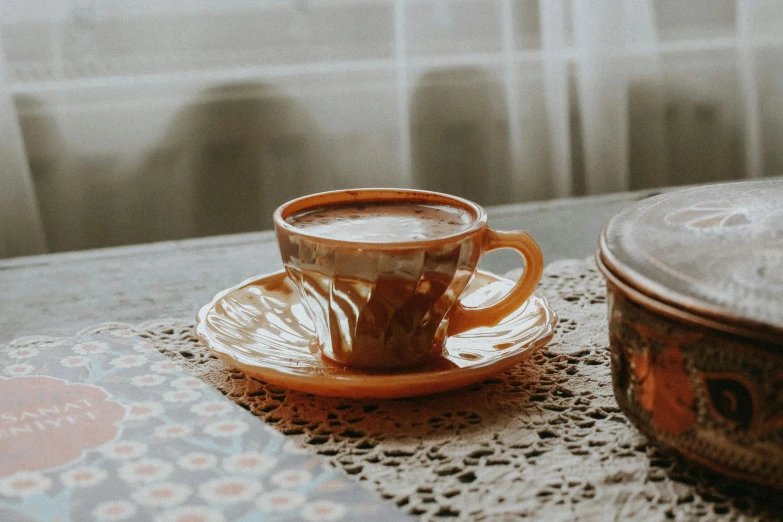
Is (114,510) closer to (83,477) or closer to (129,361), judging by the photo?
(83,477)

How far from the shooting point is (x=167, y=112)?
54.3 inches

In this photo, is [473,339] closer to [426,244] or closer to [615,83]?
[426,244]

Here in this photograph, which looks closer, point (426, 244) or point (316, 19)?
point (426, 244)

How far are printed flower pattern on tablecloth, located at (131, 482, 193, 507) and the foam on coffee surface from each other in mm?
145

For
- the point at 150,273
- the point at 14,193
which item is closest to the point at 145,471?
the point at 150,273

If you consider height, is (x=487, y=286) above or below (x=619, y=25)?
below

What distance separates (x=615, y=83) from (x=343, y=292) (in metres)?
1.18

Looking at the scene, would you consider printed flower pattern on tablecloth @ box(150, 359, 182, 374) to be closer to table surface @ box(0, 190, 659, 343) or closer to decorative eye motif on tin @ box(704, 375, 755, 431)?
table surface @ box(0, 190, 659, 343)

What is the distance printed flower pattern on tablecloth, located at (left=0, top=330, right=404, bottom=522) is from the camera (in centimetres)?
33

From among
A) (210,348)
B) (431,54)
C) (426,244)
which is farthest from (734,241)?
(431,54)

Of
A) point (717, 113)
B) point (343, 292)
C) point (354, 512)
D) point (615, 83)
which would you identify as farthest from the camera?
point (717, 113)

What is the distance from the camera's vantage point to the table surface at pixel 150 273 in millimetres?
623

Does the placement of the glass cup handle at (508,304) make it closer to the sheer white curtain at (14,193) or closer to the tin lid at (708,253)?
the tin lid at (708,253)

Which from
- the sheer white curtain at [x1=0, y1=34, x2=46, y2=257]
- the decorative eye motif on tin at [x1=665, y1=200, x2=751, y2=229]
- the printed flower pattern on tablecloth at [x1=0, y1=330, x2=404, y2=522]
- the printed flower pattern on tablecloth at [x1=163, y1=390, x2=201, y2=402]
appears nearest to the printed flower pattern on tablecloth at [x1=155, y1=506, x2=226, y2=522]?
the printed flower pattern on tablecloth at [x1=0, y1=330, x2=404, y2=522]
